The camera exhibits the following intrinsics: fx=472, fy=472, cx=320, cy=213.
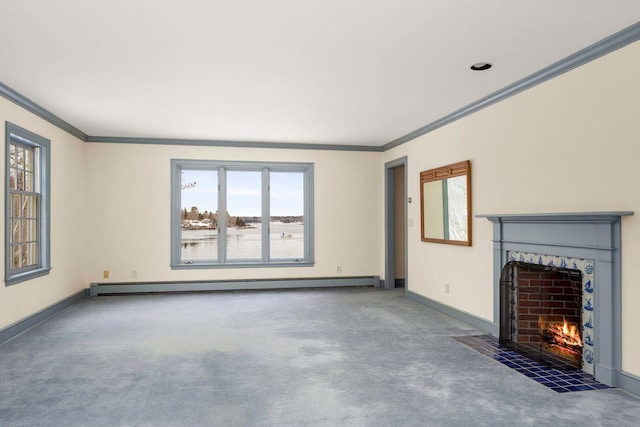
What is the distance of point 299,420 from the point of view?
2.85 m

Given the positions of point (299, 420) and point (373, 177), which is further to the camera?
point (373, 177)

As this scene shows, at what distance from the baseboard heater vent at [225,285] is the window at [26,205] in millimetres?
1620

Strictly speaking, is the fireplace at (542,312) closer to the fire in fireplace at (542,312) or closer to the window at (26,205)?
the fire in fireplace at (542,312)

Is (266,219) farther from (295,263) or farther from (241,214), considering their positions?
(295,263)

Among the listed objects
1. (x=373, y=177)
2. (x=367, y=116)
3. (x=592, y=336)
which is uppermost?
(x=367, y=116)

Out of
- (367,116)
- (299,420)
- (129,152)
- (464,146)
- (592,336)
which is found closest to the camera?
(299,420)

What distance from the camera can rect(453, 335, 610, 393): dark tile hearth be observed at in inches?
135

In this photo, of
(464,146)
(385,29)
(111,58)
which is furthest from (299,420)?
(464,146)

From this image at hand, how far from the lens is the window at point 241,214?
25.7 ft

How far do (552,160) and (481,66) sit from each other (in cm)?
103

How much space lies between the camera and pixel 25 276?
5.19 metres

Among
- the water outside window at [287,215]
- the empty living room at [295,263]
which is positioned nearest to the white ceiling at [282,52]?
the empty living room at [295,263]

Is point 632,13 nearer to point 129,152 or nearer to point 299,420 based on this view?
point 299,420

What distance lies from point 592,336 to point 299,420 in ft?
7.72
